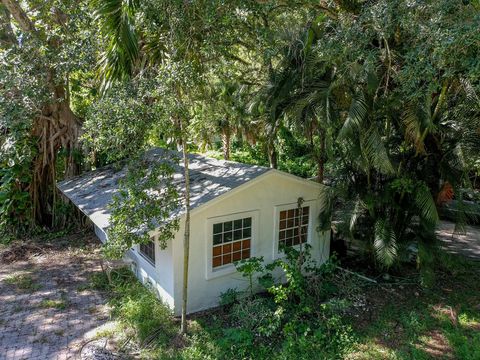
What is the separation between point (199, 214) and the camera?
7.01 m

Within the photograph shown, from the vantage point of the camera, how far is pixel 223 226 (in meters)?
7.50

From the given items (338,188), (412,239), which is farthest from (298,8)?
(412,239)

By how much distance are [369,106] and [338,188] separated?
2187mm

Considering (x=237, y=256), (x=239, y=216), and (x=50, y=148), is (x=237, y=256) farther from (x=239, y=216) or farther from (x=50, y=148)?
(x=50, y=148)

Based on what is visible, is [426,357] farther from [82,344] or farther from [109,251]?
[82,344]

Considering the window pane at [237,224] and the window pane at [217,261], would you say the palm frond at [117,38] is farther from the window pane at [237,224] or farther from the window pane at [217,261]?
the window pane at [217,261]

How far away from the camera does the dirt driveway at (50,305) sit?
613cm

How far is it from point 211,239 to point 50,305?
3.63m

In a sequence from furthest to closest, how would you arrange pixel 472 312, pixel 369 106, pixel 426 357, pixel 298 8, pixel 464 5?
pixel 298 8 → pixel 472 312 → pixel 369 106 → pixel 426 357 → pixel 464 5

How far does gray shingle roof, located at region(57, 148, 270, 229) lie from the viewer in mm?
7141

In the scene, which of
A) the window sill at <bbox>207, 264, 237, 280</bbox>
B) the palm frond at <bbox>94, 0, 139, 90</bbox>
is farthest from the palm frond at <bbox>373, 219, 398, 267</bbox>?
the palm frond at <bbox>94, 0, 139, 90</bbox>

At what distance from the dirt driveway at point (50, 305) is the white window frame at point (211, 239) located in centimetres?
214

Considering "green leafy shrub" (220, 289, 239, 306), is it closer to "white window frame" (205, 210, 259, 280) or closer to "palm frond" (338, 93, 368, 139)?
"white window frame" (205, 210, 259, 280)

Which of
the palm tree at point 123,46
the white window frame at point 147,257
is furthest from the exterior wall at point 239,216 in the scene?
the white window frame at point 147,257
